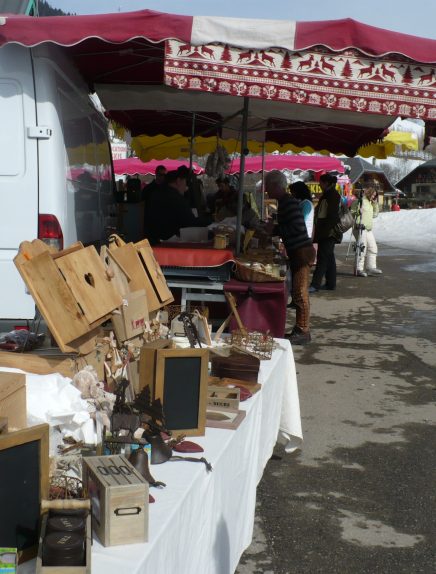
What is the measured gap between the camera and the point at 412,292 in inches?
474

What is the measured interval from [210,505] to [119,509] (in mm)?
688

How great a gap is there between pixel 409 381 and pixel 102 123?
3725mm

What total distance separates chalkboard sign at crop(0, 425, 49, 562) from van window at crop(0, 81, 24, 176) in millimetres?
2772

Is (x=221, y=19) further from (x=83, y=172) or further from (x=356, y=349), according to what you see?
(x=356, y=349)

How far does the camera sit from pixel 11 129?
4.11m

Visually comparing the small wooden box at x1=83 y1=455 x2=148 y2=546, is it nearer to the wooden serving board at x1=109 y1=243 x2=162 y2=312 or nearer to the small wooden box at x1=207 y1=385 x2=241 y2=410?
the small wooden box at x1=207 y1=385 x2=241 y2=410

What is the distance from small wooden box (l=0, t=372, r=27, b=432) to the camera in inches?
74.0

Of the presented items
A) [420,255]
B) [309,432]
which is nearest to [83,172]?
[309,432]

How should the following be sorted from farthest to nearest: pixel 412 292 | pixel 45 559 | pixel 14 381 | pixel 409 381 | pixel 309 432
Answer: pixel 412 292
pixel 409 381
pixel 309 432
pixel 14 381
pixel 45 559

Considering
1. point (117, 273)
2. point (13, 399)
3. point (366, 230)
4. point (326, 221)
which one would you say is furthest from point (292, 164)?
point (13, 399)

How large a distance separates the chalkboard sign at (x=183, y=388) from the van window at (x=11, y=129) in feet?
7.30

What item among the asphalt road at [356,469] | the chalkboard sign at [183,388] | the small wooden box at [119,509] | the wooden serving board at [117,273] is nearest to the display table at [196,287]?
the asphalt road at [356,469]

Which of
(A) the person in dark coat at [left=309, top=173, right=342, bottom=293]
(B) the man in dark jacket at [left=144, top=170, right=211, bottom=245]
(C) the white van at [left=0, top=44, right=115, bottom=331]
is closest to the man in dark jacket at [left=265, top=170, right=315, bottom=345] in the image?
(B) the man in dark jacket at [left=144, top=170, right=211, bottom=245]

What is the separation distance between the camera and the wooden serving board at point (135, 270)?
132 inches
